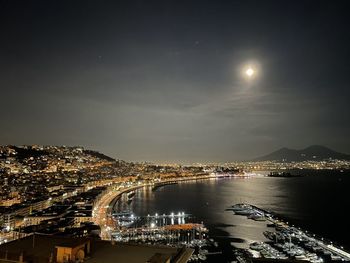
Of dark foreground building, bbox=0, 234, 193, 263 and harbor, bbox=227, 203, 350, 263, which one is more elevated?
dark foreground building, bbox=0, 234, 193, 263

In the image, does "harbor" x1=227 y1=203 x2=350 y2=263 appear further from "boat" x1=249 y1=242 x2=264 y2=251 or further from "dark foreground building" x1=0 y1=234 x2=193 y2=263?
"dark foreground building" x1=0 y1=234 x2=193 y2=263

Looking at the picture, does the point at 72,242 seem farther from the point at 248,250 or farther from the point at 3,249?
the point at 248,250

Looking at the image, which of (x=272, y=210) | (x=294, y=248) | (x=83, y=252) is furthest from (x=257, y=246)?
(x=272, y=210)

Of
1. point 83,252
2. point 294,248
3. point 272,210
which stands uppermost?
point 83,252

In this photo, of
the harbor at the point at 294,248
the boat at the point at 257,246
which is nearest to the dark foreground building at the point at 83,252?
the harbor at the point at 294,248

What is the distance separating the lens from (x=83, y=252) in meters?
3.20

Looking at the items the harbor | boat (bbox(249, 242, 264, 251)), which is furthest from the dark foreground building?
boat (bbox(249, 242, 264, 251))

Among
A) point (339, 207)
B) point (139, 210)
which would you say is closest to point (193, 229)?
point (139, 210)

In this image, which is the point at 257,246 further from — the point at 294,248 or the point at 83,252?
the point at 83,252

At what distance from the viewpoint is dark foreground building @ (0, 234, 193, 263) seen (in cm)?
306

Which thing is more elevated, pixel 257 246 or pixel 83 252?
pixel 83 252

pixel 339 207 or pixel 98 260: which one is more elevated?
pixel 98 260

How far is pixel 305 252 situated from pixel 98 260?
34.0 ft

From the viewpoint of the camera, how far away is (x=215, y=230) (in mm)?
16094
